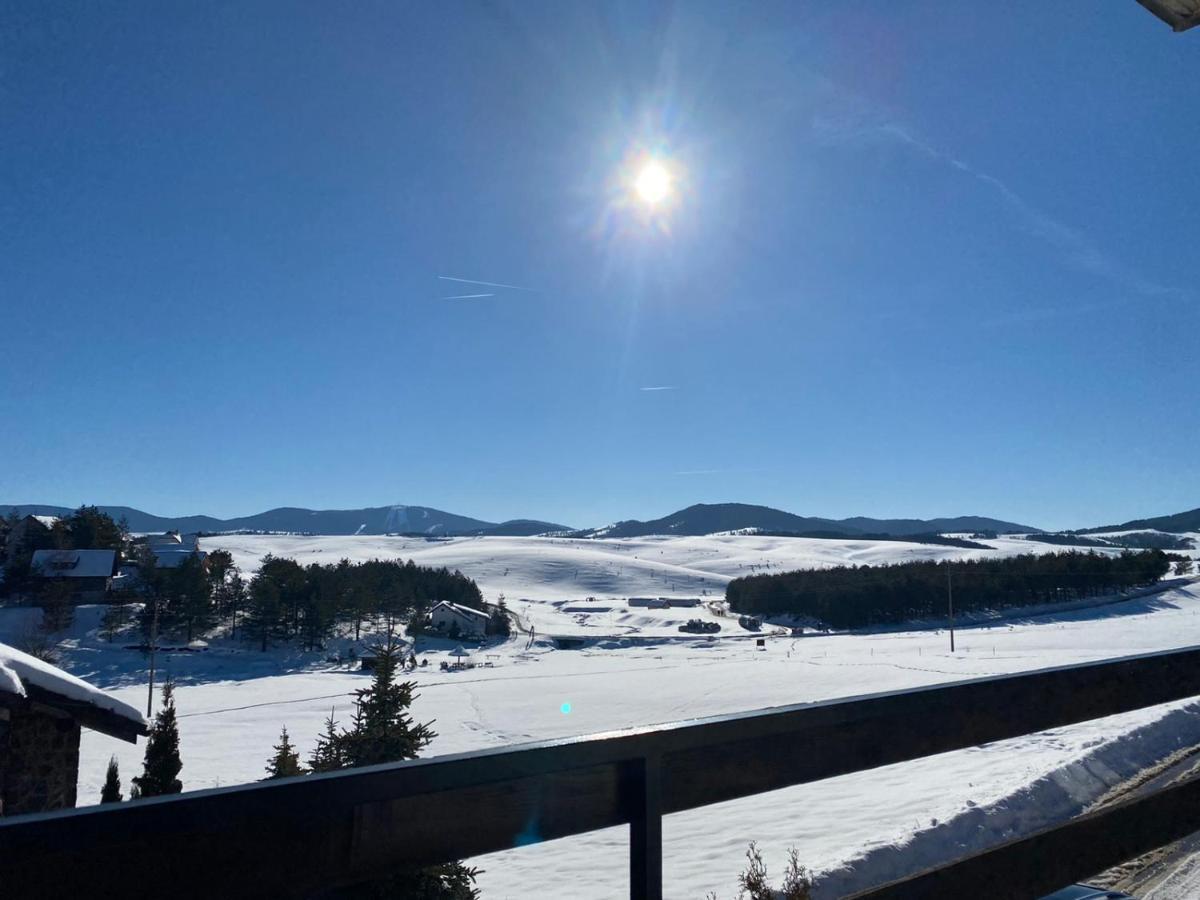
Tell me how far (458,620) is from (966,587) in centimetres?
5135

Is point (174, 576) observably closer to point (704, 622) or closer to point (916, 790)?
point (704, 622)

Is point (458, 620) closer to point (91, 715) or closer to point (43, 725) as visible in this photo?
point (91, 715)

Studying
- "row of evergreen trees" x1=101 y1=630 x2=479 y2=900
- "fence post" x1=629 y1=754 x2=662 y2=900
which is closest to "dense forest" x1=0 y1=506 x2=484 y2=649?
"row of evergreen trees" x1=101 y1=630 x2=479 y2=900

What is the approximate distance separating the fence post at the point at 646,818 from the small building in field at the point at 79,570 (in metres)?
68.8

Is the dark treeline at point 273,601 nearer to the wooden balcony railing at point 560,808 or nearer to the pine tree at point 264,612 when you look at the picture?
the pine tree at point 264,612

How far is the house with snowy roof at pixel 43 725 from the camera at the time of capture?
630cm

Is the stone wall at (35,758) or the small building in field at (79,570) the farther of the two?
the small building in field at (79,570)

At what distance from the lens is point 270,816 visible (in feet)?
3.54

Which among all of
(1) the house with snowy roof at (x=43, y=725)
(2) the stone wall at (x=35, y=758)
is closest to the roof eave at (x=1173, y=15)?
(1) the house with snowy roof at (x=43, y=725)

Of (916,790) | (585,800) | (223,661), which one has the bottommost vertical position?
(223,661)

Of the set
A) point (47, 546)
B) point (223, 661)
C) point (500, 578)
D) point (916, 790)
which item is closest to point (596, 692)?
point (916, 790)

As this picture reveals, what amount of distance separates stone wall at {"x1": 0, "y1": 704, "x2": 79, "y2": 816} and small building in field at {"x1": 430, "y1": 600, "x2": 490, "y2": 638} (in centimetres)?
6792

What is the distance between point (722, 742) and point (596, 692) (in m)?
36.2

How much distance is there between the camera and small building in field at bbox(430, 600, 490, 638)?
243ft
